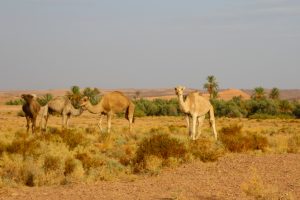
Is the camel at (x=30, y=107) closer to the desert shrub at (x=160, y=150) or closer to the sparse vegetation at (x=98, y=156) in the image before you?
the sparse vegetation at (x=98, y=156)

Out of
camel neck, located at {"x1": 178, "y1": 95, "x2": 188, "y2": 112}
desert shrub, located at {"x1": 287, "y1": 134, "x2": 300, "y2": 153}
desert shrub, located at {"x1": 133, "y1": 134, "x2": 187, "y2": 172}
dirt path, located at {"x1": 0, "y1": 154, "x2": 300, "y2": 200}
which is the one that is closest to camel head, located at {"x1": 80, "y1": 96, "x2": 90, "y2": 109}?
camel neck, located at {"x1": 178, "y1": 95, "x2": 188, "y2": 112}

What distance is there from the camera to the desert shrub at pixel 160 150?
14.4m

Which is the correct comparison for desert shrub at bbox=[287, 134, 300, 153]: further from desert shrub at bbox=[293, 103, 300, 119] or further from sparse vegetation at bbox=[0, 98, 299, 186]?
desert shrub at bbox=[293, 103, 300, 119]

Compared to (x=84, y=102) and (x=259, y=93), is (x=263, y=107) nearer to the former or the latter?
(x=259, y=93)

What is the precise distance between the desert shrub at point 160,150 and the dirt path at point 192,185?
24.1 inches

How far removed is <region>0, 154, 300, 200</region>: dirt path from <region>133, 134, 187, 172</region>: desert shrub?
61 cm

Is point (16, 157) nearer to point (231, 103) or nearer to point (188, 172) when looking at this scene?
point (188, 172)

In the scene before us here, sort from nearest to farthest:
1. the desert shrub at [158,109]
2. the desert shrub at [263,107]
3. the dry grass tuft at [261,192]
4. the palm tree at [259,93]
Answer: the dry grass tuft at [261,192] → the desert shrub at [263,107] → the desert shrub at [158,109] → the palm tree at [259,93]

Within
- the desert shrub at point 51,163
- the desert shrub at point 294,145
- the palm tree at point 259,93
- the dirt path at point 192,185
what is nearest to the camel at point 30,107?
the desert shrub at point 51,163

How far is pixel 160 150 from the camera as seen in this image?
1487 cm

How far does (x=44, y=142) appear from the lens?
1842 centimetres

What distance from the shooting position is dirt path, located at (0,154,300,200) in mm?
10609

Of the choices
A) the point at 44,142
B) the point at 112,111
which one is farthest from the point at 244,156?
the point at 112,111

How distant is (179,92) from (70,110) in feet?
26.6
